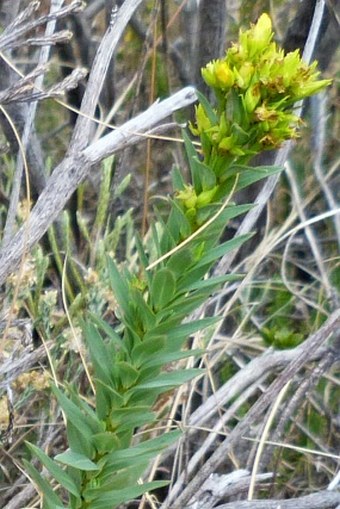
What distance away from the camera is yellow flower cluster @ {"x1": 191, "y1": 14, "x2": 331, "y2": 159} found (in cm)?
66

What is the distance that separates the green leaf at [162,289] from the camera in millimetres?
747

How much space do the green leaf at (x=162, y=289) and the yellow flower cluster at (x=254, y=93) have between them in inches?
5.1

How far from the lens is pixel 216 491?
106cm

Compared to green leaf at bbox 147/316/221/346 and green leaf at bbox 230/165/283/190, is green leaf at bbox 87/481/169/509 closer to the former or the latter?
green leaf at bbox 147/316/221/346

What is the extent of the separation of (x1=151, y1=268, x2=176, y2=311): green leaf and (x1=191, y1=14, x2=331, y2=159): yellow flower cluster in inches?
5.1

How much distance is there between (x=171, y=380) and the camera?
2.60ft

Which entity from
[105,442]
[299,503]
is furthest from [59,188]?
[299,503]

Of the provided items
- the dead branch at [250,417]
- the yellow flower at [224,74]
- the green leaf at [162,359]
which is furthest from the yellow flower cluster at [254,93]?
the dead branch at [250,417]

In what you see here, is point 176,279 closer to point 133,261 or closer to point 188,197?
Result: point 188,197

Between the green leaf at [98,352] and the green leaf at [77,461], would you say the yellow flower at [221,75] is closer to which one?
the green leaf at [98,352]

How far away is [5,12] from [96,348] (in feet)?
3.51

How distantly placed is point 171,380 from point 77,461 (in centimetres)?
12

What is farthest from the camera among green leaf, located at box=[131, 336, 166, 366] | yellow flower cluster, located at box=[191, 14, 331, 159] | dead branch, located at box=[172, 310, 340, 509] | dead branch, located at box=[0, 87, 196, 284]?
dead branch, located at box=[172, 310, 340, 509]

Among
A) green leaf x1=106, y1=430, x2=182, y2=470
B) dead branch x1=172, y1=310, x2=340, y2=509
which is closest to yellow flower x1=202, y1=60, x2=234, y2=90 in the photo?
green leaf x1=106, y1=430, x2=182, y2=470
